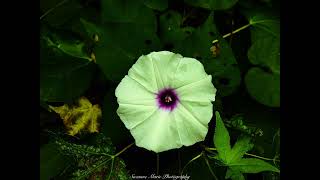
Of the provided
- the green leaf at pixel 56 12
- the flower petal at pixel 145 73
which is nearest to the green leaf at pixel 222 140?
the flower petal at pixel 145 73

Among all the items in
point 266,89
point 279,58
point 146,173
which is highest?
point 279,58

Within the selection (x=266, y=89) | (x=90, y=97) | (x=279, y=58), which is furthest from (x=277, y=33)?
(x=90, y=97)

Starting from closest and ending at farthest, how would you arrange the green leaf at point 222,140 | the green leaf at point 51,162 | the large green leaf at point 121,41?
the green leaf at point 222,140 < the large green leaf at point 121,41 < the green leaf at point 51,162

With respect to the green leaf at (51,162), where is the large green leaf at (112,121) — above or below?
above

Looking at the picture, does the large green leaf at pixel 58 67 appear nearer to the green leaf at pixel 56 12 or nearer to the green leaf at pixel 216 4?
the green leaf at pixel 56 12

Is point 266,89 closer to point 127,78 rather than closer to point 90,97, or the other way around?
point 127,78

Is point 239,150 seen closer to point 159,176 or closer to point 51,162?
point 159,176
